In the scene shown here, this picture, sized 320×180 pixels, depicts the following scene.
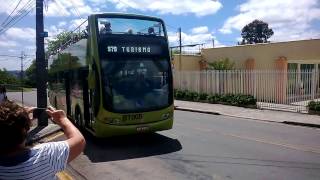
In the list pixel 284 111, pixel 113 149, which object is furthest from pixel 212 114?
pixel 113 149

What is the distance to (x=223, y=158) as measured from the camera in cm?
1047

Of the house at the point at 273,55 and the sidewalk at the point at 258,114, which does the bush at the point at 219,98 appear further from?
the house at the point at 273,55

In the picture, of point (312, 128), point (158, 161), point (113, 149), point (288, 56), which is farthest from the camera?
point (288, 56)

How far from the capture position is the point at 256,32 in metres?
92.4

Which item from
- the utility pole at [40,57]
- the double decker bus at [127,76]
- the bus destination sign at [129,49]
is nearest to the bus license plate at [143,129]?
the double decker bus at [127,76]

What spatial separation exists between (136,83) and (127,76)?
0.30m

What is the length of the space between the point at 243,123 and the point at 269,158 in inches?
309

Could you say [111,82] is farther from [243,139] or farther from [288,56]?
[288,56]

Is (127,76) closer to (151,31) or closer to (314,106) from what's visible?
(151,31)

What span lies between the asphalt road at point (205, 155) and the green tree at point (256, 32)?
77.8 meters

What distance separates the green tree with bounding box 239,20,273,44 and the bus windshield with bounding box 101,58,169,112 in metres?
80.4

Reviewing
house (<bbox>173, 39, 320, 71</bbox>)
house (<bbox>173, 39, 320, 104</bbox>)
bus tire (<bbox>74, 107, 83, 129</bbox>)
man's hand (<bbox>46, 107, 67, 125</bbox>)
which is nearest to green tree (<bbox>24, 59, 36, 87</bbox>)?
house (<bbox>173, 39, 320, 104</bbox>)

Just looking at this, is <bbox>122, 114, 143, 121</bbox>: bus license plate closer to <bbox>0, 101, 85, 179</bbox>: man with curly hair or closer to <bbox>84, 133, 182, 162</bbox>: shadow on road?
<bbox>84, 133, 182, 162</bbox>: shadow on road

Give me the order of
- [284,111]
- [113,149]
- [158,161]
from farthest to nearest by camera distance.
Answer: [284,111] < [113,149] < [158,161]
